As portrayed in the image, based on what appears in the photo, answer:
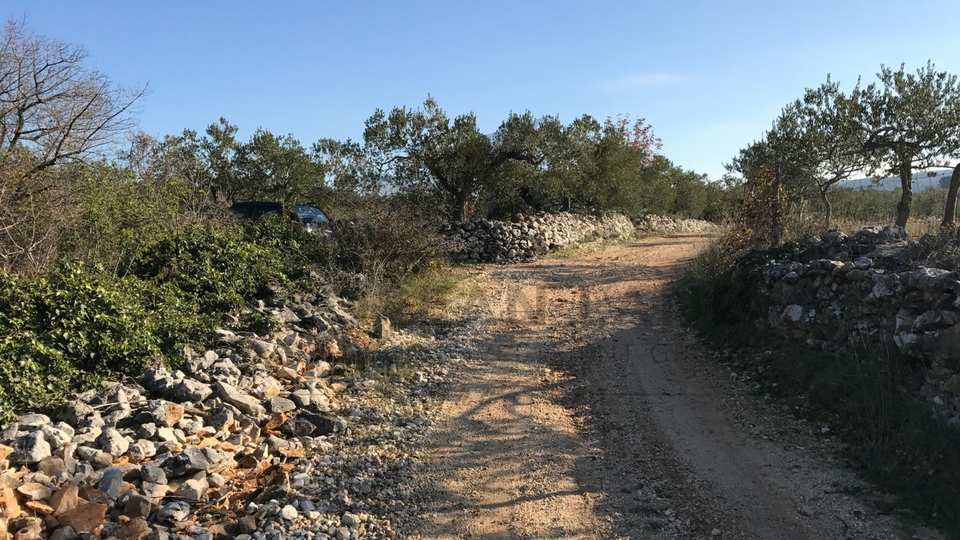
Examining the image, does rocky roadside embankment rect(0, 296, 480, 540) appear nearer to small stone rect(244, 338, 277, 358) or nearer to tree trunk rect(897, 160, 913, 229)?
small stone rect(244, 338, 277, 358)

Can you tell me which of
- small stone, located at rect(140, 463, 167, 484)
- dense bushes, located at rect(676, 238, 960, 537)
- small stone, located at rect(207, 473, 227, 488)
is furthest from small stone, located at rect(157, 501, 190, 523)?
dense bushes, located at rect(676, 238, 960, 537)

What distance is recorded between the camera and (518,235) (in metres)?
17.0

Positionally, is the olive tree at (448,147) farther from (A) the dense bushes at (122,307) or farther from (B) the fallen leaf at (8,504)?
(B) the fallen leaf at (8,504)

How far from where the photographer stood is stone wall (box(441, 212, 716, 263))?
53.8ft

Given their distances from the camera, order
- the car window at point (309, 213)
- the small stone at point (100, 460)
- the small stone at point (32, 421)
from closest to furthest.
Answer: the small stone at point (100, 460) < the small stone at point (32, 421) < the car window at point (309, 213)

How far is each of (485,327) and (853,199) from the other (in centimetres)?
2846

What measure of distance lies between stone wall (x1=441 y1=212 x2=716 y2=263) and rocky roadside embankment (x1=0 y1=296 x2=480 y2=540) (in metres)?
7.50

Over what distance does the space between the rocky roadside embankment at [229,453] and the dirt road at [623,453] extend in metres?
0.57

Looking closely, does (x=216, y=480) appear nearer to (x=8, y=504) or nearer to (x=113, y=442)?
(x=113, y=442)

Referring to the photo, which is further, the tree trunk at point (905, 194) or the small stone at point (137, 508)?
the tree trunk at point (905, 194)

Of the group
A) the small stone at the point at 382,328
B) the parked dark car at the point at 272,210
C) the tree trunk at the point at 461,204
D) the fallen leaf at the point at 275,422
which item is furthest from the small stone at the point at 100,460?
the tree trunk at the point at 461,204

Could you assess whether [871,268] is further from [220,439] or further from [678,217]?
[678,217]

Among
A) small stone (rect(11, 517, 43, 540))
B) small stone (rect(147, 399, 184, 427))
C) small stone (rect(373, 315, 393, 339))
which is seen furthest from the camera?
small stone (rect(373, 315, 393, 339))

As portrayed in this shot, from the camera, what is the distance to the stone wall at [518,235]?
53.8 feet
